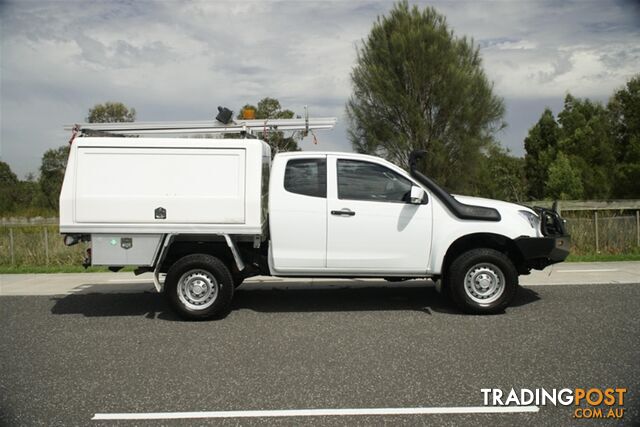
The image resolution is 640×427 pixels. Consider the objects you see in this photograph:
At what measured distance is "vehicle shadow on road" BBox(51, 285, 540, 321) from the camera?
7797 millimetres

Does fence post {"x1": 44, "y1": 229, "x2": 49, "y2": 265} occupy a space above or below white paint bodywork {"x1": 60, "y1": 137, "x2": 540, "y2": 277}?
below

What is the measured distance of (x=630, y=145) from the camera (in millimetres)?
22844

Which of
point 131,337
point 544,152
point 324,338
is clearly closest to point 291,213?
point 324,338

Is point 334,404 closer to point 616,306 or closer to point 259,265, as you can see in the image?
point 259,265

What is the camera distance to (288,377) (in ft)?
16.8

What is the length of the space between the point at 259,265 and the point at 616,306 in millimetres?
4727

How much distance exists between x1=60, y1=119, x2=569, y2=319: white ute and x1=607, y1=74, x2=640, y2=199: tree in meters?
16.0

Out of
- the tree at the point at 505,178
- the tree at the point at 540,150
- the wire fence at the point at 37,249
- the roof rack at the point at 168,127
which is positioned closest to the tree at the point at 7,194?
the wire fence at the point at 37,249

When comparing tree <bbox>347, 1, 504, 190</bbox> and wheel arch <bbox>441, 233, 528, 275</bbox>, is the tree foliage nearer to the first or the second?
tree <bbox>347, 1, 504, 190</bbox>

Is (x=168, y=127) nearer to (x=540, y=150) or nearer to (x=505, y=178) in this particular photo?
(x=540, y=150)

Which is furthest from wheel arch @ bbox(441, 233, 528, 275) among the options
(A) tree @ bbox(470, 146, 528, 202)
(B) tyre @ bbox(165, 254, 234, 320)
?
(A) tree @ bbox(470, 146, 528, 202)

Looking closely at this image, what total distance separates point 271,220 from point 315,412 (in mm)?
3204

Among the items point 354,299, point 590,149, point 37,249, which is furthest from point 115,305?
point 590,149

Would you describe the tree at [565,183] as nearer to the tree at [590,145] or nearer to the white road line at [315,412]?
the tree at [590,145]
